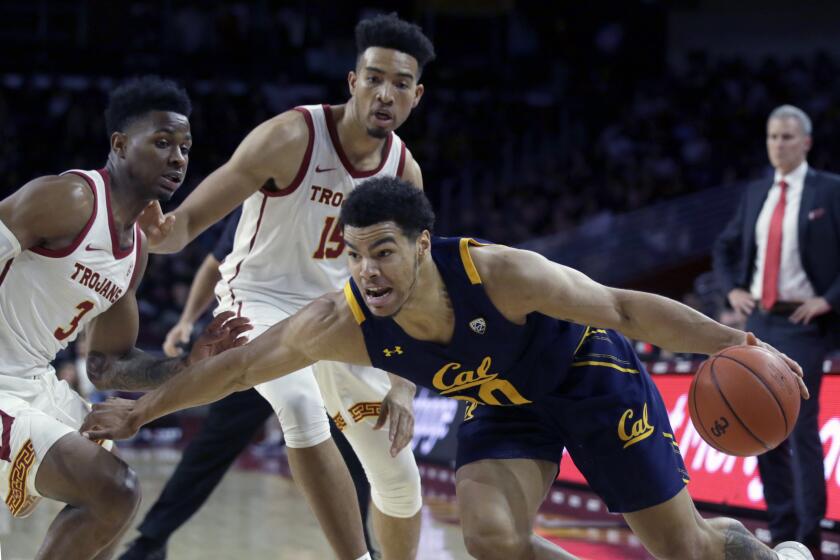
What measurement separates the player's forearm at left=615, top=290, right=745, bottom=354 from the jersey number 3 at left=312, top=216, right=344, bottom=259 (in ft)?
4.51

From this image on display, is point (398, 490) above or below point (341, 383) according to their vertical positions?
below

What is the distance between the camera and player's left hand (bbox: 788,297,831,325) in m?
5.51

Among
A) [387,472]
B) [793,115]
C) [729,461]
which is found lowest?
[729,461]

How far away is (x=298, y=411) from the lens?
4.11 m

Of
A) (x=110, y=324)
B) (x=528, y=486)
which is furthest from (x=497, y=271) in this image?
(x=110, y=324)

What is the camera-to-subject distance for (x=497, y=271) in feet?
11.2

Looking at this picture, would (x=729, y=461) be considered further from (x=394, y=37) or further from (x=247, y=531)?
(x=394, y=37)

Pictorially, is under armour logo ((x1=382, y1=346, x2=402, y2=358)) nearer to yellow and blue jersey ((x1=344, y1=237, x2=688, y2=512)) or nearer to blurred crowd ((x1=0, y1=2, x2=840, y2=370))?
yellow and blue jersey ((x1=344, y1=237, x2=688, y2=512))

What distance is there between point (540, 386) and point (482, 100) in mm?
14384

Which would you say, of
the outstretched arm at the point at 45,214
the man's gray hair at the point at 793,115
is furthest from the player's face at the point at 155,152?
the man's gray hair at the point at 793,115

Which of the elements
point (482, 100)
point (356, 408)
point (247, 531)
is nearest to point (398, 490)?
point (356, 408)

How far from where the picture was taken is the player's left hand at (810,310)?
5508mm

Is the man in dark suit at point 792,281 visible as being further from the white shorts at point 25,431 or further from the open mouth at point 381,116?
the white shorts at point 25,431

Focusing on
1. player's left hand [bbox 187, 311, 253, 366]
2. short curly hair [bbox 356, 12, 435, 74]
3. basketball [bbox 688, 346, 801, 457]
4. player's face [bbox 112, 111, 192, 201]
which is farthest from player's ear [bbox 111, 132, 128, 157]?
basketball [bbox 688, 346, 801, 457]
